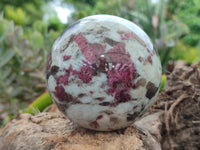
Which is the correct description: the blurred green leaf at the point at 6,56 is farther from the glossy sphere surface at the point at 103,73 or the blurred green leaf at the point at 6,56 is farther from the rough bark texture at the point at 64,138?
the glossy sphere surface at the point at 103,73

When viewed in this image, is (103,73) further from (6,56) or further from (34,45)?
(34,45)

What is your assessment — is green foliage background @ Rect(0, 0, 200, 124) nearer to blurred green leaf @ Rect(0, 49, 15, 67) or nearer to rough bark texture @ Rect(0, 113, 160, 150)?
blurred green leaf @ Rect(0, 49, 15, 67)

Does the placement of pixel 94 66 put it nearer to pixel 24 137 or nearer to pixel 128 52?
pixel 128 52

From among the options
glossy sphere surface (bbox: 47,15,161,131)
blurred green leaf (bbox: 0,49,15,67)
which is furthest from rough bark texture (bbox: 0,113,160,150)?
blurred green leaf (bbox: 0,49,15,67)

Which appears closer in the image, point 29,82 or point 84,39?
point 84,39

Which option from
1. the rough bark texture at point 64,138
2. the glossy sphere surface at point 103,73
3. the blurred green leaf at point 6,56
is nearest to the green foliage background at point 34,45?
the blurred green leaf at point 6,56

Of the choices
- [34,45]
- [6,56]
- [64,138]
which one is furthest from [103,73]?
[34,45]

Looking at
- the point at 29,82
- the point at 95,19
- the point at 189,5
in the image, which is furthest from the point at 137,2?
the point at 95,19
